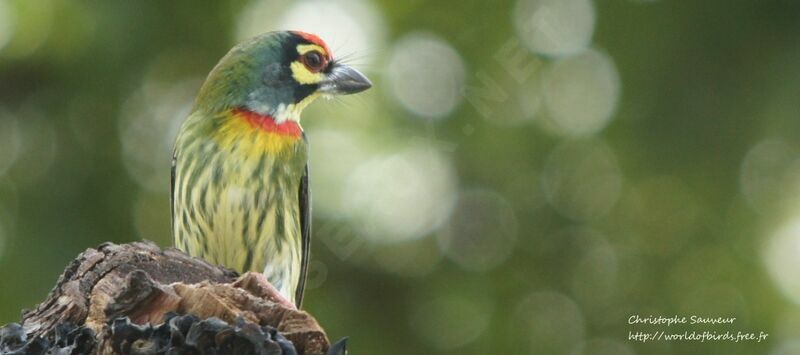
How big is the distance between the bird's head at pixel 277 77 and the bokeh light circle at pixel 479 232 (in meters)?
1.26

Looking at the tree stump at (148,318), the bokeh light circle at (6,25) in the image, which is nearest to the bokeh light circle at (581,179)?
the bokeh light circle at (6,25)

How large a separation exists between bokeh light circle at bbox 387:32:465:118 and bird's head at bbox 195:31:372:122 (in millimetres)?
951

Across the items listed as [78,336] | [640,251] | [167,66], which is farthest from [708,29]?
[78,336]

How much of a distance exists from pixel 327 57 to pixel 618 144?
193 centimetres

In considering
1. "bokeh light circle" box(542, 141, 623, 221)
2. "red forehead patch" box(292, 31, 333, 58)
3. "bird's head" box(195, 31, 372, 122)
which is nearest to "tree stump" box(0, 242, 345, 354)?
"bird's head" box(195, 31, 372, 122)

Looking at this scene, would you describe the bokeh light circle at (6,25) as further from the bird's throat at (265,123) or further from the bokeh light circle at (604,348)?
the bokeh light circle at (604,348)

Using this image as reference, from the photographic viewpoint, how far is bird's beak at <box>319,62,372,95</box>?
6.57 metres

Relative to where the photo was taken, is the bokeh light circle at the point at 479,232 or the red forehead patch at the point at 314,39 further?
the bokeh light circle at the point at 479,232

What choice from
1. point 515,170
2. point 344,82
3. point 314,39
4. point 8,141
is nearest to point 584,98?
point 515,170

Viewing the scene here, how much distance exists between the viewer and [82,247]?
20.5ft

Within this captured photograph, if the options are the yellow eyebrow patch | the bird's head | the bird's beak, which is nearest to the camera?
the bird's head

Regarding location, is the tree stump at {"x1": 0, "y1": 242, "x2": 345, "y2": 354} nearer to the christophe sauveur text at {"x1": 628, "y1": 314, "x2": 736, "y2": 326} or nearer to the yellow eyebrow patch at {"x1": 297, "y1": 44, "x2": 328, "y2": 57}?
the yellow eyebrow patch at {"x1": 297, "y1": 44, "x2": 328, "y2": 57}

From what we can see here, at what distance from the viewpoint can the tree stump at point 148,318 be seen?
2.85 metres

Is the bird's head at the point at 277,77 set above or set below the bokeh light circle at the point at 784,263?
below
